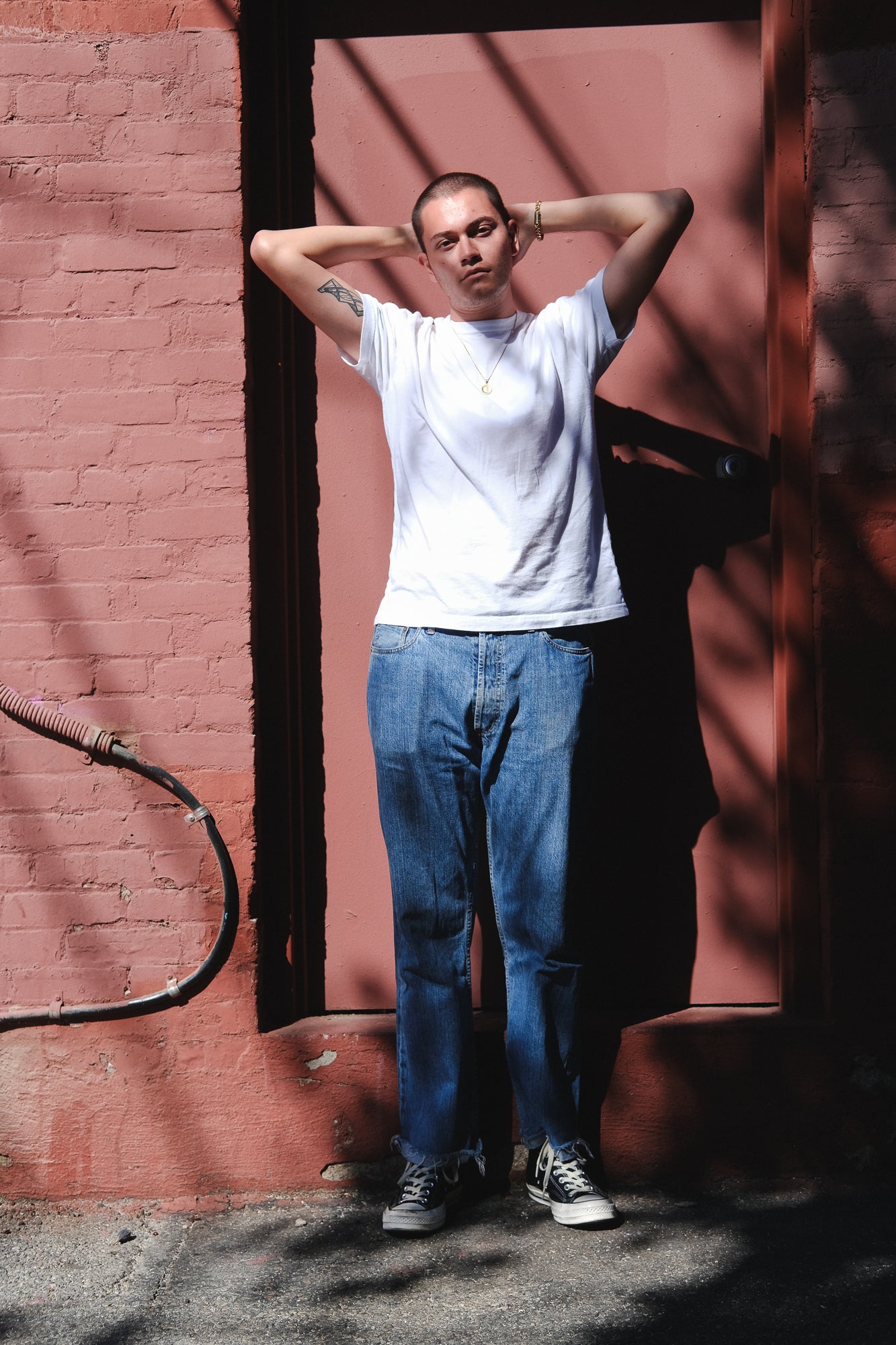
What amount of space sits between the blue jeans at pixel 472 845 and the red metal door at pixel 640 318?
44 cm

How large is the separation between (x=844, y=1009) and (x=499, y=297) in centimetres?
189

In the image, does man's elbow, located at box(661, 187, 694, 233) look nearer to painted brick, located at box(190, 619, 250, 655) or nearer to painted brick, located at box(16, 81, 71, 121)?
painted brick, located at box(190, 619, 250, 655)

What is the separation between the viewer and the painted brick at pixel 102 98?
269 cm

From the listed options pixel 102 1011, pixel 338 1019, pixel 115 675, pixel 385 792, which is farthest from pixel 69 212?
pixel 338 1019

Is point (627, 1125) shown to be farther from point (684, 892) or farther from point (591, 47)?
point (591, 47)

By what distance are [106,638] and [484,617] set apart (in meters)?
0.97

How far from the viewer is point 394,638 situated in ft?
8.22

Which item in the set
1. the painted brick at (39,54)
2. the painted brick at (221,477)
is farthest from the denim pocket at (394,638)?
the painted brick at (39,54)

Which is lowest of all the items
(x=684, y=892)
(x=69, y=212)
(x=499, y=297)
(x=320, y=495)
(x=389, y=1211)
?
(x=389, y=1211)

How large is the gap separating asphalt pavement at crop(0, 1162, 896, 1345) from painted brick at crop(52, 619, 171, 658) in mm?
1353

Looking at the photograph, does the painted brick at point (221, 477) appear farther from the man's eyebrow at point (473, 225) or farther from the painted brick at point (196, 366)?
the man's eyebrow at point (473, 225)

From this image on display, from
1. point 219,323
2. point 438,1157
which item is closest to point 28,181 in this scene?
point 219,323

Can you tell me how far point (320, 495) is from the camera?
297cm

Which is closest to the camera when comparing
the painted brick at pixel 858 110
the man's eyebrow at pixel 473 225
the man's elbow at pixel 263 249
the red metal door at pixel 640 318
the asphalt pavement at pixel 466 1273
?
the asphalt pavement at pixel 466 1273
